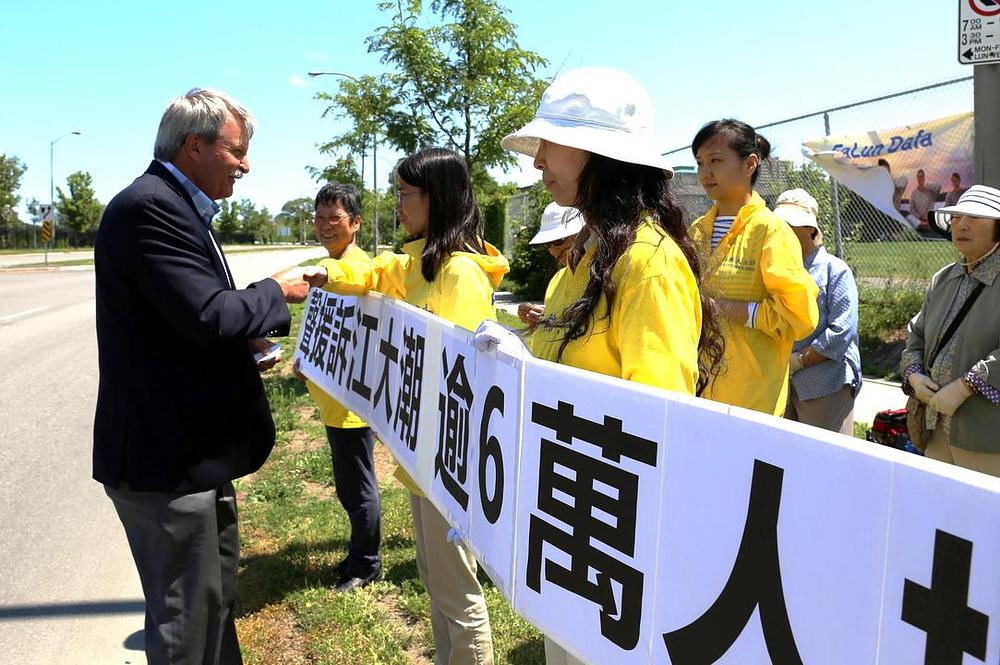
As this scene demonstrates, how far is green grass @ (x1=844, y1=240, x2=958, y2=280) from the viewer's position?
794 cm

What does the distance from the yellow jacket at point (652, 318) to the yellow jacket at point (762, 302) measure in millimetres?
1426

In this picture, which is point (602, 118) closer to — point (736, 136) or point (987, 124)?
point (736, 136)

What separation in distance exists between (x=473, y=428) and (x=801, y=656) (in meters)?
1.22

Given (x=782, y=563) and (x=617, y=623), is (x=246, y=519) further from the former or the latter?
(x=782, y=563)

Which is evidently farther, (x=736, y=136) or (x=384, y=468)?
(x=384, y=468)

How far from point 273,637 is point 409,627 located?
61cm

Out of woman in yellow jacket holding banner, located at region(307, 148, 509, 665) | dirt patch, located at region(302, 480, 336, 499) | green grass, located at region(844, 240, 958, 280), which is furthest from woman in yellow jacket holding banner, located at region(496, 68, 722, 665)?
green grass, located at region(844, 240, 958, 280)

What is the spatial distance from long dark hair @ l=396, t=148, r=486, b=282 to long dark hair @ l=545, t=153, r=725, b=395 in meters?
1.10

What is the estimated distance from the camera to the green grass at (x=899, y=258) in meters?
7.94

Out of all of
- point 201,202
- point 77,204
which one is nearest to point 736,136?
point 201,202

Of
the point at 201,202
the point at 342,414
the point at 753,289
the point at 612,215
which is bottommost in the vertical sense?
the point at 342,414

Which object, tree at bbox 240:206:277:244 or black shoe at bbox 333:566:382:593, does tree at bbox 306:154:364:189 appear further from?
tree at bbox 240:206:277:244

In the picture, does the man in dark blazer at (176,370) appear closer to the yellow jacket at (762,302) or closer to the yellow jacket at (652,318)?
the yellow jacket at (652,318)

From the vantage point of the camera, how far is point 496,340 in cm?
209
